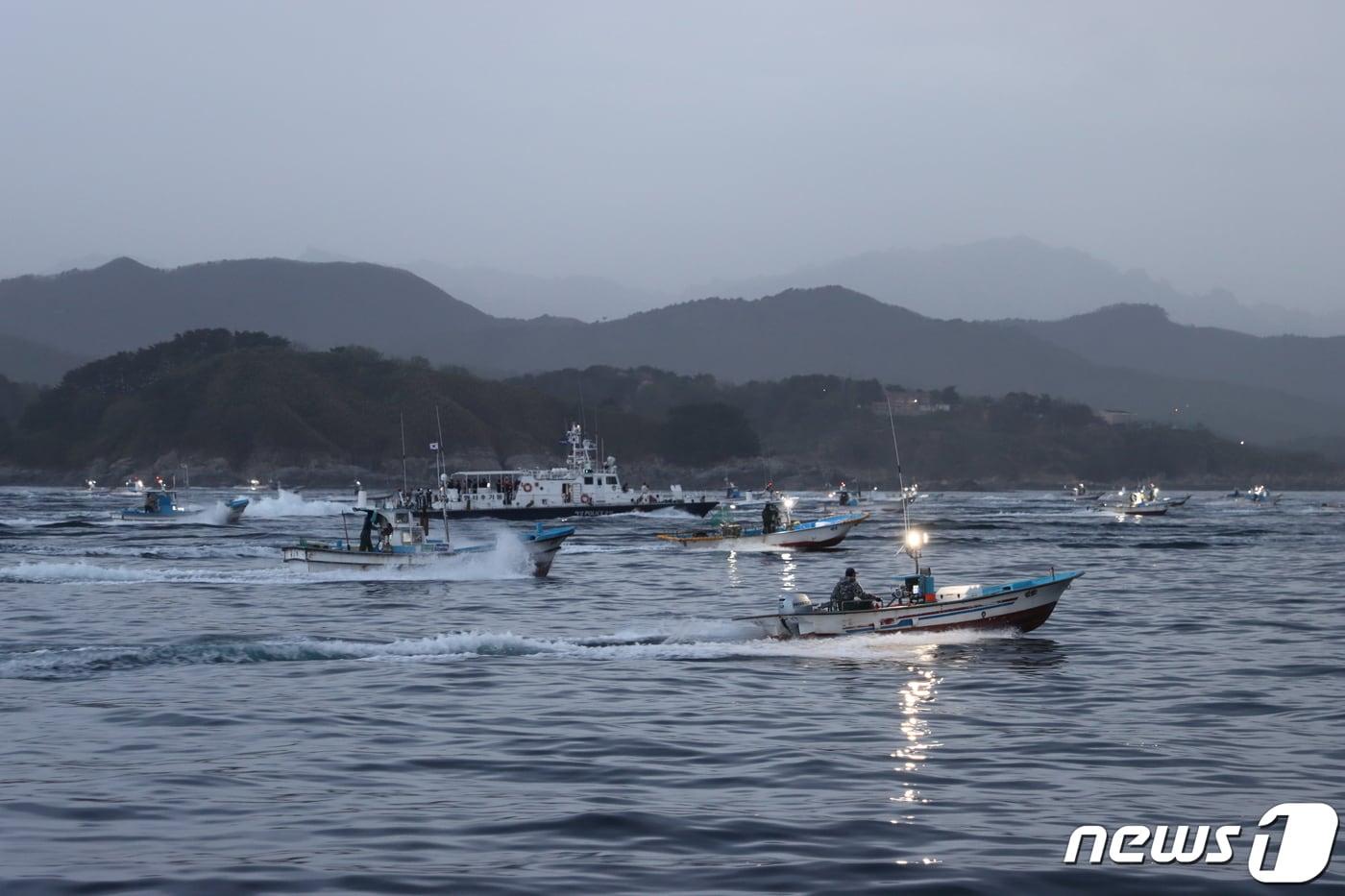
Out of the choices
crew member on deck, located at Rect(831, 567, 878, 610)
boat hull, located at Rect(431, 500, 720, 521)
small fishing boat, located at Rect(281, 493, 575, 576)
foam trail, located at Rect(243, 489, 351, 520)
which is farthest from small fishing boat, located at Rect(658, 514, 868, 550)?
foam trail, located at Rect(243, 489, 351, 520)

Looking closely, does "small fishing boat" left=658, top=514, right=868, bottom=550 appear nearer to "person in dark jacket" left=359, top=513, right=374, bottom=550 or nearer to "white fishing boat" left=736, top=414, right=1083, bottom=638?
"person in dark jacket" left=359, top=513, right=374, bottom=550

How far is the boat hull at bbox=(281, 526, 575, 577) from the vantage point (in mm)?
53938

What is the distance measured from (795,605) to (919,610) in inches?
119

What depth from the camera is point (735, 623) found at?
35062 millimetres

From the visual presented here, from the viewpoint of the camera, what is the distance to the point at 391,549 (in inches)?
2128

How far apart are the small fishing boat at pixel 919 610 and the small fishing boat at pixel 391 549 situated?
22.9 m

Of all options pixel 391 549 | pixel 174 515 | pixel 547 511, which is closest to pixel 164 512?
pixel 174 515

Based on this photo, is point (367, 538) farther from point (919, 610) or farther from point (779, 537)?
point (919, 610)

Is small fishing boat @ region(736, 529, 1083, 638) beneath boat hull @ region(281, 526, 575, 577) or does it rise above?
beneath

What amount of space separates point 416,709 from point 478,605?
20.2m

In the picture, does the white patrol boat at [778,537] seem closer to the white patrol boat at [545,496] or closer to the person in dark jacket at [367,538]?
the person in dark jacket at [367,538]

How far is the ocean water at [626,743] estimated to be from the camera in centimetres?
1455

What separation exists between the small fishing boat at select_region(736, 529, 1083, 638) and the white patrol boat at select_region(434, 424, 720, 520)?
267 feet

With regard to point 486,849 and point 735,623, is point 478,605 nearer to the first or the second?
point 735,623
